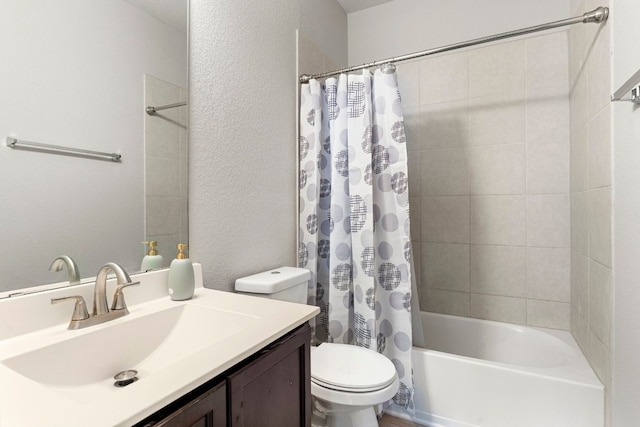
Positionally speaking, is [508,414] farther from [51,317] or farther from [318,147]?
[51,317]

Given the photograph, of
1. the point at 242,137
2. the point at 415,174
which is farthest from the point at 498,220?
the point at 242,137

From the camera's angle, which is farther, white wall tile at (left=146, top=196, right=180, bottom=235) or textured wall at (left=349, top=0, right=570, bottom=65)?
textured wall at (left=349, top=0, right=570, bottom=65)

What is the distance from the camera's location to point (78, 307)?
0.86 meters

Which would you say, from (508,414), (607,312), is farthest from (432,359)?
(607,312)

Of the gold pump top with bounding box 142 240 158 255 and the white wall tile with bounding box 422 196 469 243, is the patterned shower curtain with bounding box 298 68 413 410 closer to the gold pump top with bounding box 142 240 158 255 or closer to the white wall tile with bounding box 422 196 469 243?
the white wall tile with bounding box 422 196 469 243

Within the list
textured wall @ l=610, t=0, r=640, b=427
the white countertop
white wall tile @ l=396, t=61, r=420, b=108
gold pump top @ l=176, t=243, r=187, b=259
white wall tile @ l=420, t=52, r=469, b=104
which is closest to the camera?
the white countertop

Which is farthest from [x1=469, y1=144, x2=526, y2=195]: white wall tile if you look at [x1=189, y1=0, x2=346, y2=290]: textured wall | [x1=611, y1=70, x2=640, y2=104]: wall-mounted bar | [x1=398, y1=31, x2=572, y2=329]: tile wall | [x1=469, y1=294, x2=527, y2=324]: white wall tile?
[x1=189, y1=0, x2=346, y2=290]: textured wall

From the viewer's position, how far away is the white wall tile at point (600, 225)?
1.31 meters

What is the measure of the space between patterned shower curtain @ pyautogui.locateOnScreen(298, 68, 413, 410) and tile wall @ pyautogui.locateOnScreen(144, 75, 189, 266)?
2.71 feet

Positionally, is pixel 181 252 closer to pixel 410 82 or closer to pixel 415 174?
pixel 415 174

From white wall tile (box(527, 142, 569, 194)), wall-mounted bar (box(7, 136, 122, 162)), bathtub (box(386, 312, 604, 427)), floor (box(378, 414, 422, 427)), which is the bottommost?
floor (box(378, 414, 422, 427))

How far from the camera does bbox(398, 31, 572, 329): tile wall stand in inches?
81.8

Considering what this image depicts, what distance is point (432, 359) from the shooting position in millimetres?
1713

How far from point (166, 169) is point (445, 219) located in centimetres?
193
